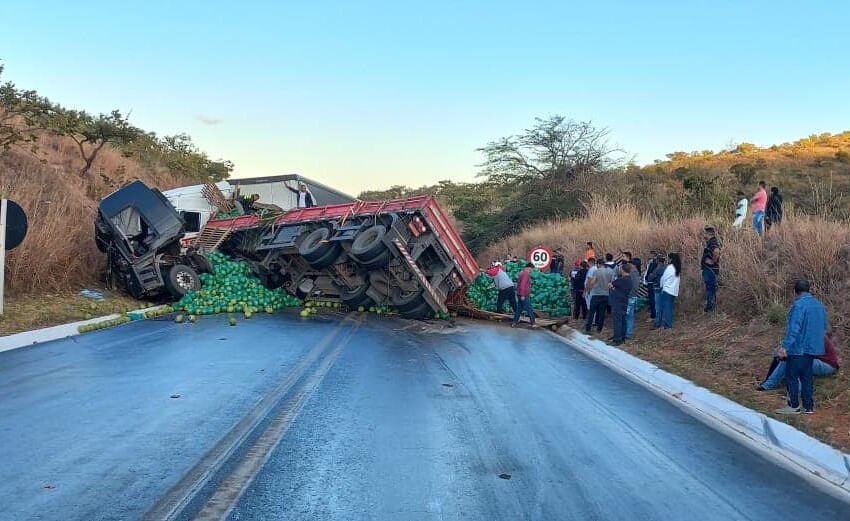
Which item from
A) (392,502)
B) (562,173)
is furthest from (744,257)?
(562,173)

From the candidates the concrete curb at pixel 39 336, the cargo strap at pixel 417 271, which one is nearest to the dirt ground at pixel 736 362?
the cargo strap at pixel 417 271

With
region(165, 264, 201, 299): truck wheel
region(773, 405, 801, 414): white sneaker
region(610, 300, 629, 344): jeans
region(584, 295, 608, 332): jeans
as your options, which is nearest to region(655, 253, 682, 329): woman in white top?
region(610, 300, 629, 344): jeans

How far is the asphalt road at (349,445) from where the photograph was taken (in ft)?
14.5

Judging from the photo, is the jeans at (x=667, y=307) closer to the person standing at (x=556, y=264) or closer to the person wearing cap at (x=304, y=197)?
the person standing at (x=556, y=264)

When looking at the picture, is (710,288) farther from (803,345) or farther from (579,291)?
(803,345)

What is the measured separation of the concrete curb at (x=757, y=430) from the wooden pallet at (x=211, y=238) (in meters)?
11.6

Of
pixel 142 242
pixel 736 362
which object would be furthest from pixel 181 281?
pixel 736 362

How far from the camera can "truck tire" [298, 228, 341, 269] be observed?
52.6ft

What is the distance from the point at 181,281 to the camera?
624 inches

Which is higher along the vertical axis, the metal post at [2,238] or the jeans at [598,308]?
the metal post at [2,238]

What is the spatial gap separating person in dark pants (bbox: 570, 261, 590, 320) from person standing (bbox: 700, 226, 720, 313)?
363cm

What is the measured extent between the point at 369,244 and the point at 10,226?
22.9ft

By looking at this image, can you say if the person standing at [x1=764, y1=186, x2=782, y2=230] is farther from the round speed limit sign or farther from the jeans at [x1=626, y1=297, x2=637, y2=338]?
the round speed limit sign

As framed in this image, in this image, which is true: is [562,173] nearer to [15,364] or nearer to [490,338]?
[490,338]
